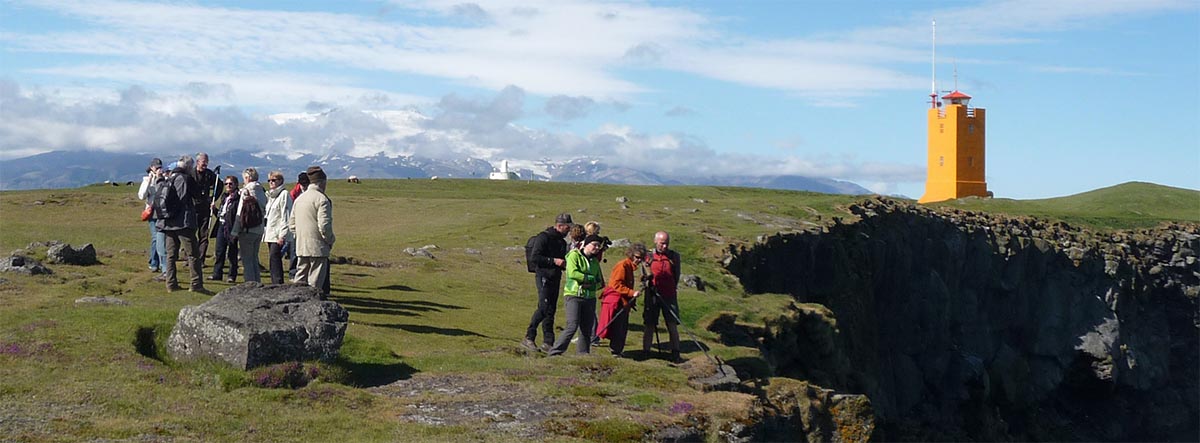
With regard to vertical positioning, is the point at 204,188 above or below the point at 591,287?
above

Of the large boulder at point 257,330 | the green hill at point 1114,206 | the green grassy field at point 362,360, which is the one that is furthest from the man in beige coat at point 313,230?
the green hill at point 1114,206

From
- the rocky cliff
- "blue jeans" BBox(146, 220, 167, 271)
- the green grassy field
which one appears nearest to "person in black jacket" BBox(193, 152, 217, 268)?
"blue jeans" BBox(146, 220, 167, 271)

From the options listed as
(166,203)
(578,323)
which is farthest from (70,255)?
(578,323)

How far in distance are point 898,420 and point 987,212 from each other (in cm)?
3498

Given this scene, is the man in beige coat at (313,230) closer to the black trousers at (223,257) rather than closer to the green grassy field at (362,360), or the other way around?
the green grassy field at (362,360)

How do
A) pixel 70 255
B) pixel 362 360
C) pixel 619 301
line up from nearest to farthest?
pixel 362 360 < pixel 619 301 < pixel 70 255

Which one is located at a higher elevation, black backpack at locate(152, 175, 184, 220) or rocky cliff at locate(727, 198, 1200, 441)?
black backpack at locate(152, 175, 184, 220)

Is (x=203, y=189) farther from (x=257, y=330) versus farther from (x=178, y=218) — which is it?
(x=257, y=330)

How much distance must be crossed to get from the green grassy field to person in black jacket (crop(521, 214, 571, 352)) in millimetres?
900

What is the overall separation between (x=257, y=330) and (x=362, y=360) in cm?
235

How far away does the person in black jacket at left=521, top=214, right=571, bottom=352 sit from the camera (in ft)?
71.0

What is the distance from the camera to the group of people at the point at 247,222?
2172 cm

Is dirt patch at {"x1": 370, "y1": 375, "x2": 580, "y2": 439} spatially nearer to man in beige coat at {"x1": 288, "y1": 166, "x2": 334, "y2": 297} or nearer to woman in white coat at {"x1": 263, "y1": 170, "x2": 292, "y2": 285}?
man in beige coat at {"x1": 288, "y1": 166, "x2": 334, "y2": 297}

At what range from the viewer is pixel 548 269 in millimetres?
21766
